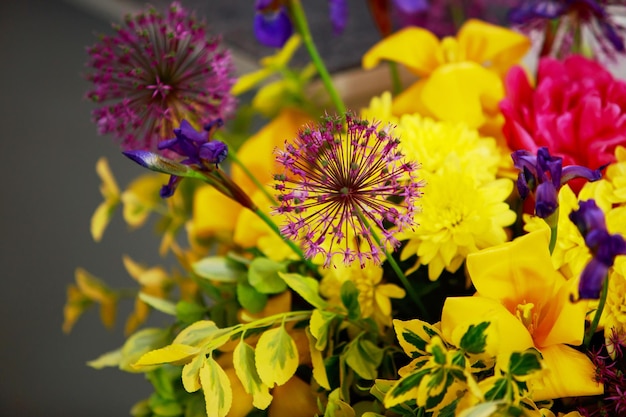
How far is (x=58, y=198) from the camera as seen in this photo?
856mm

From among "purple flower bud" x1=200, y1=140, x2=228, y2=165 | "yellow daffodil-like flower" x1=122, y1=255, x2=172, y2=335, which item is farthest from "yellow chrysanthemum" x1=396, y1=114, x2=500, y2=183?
"yellow daffodil-like flower" x1=122, y1=255, x2=172, y2=335

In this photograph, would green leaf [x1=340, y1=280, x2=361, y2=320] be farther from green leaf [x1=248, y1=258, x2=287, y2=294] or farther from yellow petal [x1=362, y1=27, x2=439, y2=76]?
yellow petal [x1=362, y1=27, x2=439, y2=76]

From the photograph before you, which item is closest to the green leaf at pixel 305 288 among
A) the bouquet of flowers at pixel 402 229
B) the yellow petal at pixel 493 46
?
the bouquet of flowers at pixel 402 229

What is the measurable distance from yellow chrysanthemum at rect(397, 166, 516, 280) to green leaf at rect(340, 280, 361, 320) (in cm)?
3

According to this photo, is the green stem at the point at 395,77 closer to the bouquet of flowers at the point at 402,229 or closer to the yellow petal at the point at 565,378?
the bouquet of flowers at the point at 402,229

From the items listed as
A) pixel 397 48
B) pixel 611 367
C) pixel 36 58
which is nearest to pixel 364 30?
pixel 397 48

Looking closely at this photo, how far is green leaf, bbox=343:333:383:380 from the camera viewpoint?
333mm

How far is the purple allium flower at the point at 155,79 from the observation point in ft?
1.20

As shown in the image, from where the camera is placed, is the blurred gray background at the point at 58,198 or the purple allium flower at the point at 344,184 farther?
the blurred gray background at the point at 58,198

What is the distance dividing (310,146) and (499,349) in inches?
4.6

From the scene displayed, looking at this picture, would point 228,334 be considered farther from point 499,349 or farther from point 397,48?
point 397,48

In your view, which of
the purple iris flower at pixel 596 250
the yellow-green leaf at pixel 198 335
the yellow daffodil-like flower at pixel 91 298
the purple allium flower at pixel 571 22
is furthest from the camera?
the yellow daffodil-like flower at pixel 91 298

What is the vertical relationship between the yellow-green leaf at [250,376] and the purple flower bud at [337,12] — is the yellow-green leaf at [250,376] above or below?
below

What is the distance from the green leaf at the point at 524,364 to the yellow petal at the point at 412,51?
244 mm
